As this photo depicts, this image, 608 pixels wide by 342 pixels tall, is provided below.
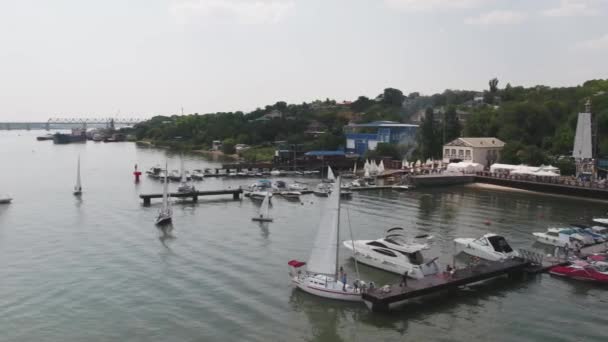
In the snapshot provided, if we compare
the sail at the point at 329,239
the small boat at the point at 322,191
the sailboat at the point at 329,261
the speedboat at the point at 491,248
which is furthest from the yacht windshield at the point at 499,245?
the small boat at the point at 322,191

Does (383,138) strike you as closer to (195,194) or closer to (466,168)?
(466,168)

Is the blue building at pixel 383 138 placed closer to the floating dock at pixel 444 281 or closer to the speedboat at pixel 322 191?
the speedboat at pixel 322 191

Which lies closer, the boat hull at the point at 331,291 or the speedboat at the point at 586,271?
the boat hull at the point at 331,291

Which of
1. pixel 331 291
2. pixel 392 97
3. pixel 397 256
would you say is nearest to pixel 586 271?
pixel 397 256

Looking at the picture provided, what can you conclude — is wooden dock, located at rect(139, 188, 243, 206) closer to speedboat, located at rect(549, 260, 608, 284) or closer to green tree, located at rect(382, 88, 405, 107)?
speedboat, located at rect(549, 260, 608, 284)

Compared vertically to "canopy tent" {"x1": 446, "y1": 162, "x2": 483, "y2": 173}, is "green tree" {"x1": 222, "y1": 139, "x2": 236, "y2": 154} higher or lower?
higher

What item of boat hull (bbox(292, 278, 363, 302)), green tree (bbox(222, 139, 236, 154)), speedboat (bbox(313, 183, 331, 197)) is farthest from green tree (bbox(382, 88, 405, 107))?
boat hull (bbox(292, 278, 363, 302))
